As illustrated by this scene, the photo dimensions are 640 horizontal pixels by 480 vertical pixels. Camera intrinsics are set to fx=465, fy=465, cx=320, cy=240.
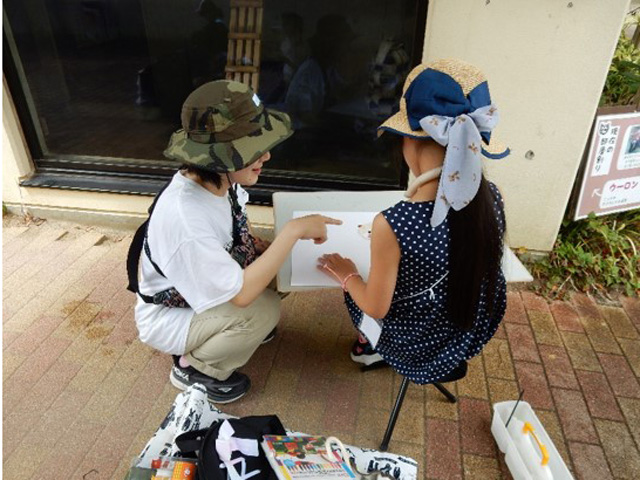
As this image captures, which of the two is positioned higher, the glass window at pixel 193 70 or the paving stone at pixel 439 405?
the glass window at pixel 193 70

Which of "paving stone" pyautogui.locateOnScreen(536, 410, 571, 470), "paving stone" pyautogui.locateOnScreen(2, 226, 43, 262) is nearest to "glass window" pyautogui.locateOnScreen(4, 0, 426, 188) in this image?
"paving stone" pyautogui.locateOnScreen(2, 226, 43, 262)

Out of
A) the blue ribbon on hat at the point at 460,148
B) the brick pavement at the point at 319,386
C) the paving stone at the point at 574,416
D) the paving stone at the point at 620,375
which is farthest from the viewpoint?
the paving stone at the point at 620,375

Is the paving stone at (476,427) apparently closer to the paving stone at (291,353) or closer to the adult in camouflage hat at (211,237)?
the paving stone at (291,353)

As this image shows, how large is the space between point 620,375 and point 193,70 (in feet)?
10.4

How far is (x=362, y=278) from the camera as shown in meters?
1.76

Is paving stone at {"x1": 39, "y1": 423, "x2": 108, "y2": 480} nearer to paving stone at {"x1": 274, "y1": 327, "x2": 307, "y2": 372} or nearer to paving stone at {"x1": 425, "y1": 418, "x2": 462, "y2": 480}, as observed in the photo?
paving stone at {"x1": 274, "y1": 327, "x2": 307, "y2": 372}

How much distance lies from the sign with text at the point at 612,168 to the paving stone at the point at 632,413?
48.1 inches

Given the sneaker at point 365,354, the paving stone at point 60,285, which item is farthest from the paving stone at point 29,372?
the sneaker at point 365,354

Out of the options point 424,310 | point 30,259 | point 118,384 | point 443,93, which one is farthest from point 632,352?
point 30,259

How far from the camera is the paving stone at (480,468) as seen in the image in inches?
74.1

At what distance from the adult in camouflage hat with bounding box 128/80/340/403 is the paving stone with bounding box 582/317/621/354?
1.76 m

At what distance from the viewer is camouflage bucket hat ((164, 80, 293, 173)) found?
157 centimetres

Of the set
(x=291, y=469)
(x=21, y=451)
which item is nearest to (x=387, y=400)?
(x=291, y=469)

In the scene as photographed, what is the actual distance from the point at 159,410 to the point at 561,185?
101 inches
